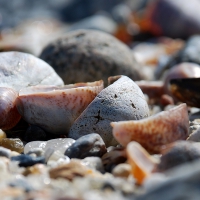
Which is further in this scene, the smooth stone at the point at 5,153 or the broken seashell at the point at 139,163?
the smooth stone at the point at 5,153

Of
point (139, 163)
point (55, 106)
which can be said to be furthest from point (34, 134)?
point (139, 163)

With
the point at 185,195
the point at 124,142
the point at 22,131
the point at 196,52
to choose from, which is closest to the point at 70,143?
the point at 124,142

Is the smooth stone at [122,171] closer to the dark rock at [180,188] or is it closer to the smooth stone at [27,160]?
the smooth stone at [27,160]

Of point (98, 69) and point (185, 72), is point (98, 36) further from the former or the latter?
point (185, 72)

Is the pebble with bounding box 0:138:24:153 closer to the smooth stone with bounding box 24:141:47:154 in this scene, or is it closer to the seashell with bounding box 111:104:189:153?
the smooth stone with bounding box 24:141:47:154

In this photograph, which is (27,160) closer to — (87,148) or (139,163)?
(87,148)

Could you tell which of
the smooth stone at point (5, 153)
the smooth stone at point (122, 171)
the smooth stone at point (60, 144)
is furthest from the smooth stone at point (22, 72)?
the smooth stone at point (122, 171)

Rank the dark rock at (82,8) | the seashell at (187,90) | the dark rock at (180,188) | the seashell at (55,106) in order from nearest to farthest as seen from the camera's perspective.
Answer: the dark rock at (180,188), the seashell at (55,106), the seashell at (187,90), the dark rock at (82,8)
